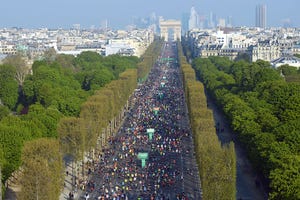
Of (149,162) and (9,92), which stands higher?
(9,92)

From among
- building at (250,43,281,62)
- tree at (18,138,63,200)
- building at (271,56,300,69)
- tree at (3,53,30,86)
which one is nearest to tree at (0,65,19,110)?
tree at (3,53,30,86)

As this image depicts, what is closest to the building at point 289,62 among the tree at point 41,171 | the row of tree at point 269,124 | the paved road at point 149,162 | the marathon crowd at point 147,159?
the row of tree at point 269,124

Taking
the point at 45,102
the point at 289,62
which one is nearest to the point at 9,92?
the point at 45,102

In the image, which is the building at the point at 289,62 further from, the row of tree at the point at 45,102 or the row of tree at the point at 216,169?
the row of tree at the point at 216,169

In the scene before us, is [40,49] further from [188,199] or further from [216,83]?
[188,199]

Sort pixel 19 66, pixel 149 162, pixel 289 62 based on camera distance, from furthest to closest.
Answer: pixel 289 62 → pixel 19 66 → pixel 149 162

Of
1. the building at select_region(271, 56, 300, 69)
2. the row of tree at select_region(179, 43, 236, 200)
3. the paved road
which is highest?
the building at select_region(271, 56, 300, 69)

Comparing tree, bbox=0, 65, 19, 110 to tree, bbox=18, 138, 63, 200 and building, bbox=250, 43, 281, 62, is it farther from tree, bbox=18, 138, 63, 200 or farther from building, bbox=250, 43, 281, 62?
building, bbox=250, 43, 281, 62

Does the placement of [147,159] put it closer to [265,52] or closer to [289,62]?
[289,62]
